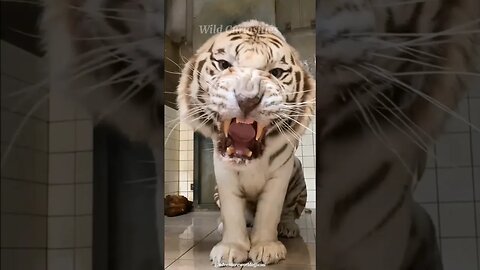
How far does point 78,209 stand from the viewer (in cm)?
61

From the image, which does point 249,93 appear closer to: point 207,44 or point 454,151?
point 207,44

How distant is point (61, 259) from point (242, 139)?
27 centimetres

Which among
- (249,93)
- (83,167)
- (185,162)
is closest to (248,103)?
(249,93)

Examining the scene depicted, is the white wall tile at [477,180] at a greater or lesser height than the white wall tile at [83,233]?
greater

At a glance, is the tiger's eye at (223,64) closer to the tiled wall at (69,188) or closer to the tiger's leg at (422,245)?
the tiled wall at (69,188)

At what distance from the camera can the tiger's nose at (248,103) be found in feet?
1.94

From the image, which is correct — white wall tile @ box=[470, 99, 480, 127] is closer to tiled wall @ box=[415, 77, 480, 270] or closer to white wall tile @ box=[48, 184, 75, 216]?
tiled wall @ box=[415, 77, 480, 270]

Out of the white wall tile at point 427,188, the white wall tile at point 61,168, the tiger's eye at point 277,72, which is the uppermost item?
the tiger's eye at point 277,72

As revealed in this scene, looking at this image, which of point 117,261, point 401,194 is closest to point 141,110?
point 117,261

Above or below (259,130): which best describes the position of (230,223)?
below

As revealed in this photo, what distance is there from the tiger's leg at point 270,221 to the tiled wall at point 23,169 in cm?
27

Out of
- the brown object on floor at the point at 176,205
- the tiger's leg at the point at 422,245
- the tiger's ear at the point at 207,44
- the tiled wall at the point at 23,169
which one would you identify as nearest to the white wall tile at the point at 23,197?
the tiled wall at the point at 23,169

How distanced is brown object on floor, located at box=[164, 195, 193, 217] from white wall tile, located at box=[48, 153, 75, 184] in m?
0.13

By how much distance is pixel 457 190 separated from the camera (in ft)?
1.88
